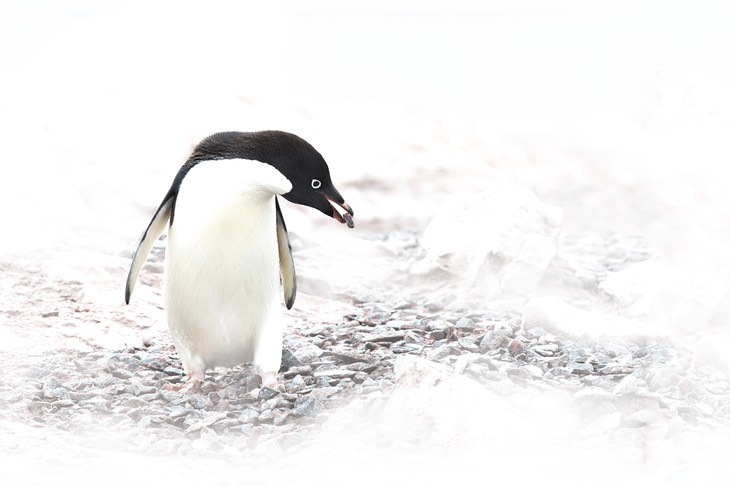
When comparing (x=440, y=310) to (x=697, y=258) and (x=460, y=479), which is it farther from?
(x=460, y=479)

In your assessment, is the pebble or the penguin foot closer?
the pebble

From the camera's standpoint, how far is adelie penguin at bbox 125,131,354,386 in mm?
3160

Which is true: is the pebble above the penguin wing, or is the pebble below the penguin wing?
below

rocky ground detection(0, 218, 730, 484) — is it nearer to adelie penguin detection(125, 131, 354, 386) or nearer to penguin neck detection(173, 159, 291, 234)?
adelie penguin detection(125, 131, 354, 386)

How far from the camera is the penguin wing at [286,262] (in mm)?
3592

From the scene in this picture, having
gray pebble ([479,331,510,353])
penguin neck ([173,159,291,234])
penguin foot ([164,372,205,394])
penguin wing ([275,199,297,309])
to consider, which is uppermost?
penguin neck ([173,159,291,234])

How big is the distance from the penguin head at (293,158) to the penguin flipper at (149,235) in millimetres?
259

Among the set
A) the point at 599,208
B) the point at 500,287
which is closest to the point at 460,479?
the point at 500,287

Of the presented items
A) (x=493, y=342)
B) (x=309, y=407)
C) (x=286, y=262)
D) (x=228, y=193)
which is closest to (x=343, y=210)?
(x=228, y=193)

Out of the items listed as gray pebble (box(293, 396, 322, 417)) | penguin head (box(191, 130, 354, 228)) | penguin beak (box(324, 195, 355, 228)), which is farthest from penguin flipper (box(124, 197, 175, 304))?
gray pebble (box(293, 396, 322, 417))

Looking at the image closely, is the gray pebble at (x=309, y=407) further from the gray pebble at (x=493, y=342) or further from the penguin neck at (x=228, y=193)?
the gray pebble at (x=493, y=342)

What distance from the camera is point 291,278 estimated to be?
3.71 metres

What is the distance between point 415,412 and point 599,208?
12.3 feet

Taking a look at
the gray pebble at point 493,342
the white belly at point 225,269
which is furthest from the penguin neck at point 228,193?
the gray pebble at point 493,342
